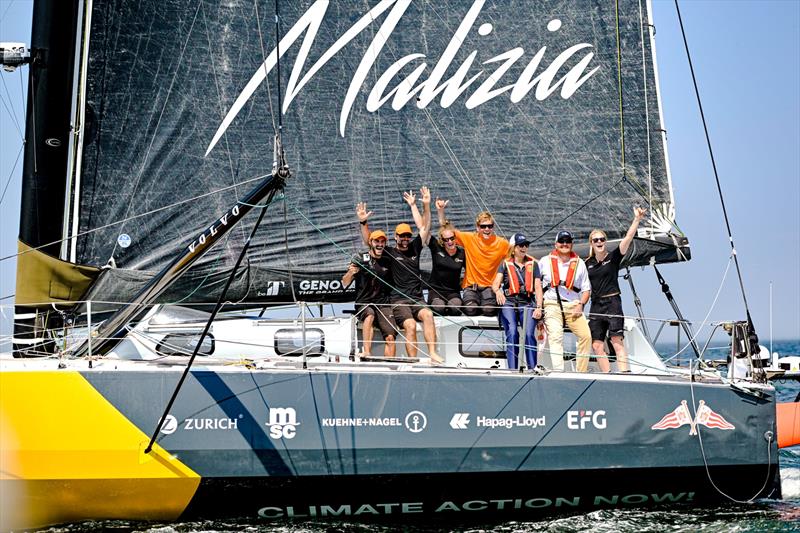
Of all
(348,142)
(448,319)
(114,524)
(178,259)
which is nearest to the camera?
(114,524)

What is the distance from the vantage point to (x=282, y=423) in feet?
25.1

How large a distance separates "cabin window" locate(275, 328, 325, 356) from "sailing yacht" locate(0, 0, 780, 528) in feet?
0.09

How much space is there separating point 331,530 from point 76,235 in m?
3.61

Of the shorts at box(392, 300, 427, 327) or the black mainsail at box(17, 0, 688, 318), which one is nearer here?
the shorts at box(392, 300, 427, 327)

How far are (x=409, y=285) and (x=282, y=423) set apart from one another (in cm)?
184

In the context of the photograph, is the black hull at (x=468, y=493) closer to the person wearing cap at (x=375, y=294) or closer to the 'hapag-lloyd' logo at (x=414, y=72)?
the person wearing cap at (x=375, y=294)

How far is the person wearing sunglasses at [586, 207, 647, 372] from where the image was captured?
891 cm

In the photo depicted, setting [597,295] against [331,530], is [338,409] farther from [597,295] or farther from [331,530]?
[597,295]

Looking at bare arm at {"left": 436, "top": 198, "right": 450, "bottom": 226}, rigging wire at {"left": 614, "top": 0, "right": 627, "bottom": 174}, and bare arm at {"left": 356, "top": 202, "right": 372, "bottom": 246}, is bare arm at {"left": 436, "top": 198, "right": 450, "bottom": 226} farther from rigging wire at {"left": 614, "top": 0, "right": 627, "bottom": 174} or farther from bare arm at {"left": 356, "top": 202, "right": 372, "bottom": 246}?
rigging wire at {"left": 614, "top": 0, "right": 627, "bottom": 174}

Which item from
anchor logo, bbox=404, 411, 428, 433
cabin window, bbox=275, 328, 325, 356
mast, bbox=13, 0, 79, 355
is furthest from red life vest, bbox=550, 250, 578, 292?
mast, bbox=13, 0, 79, 355

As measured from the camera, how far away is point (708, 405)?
824 cm

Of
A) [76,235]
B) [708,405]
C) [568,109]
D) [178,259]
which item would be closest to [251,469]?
[178,259]

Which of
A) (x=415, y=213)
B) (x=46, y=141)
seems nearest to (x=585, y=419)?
(x=415, y=213)

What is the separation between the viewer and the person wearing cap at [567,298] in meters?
8.68
